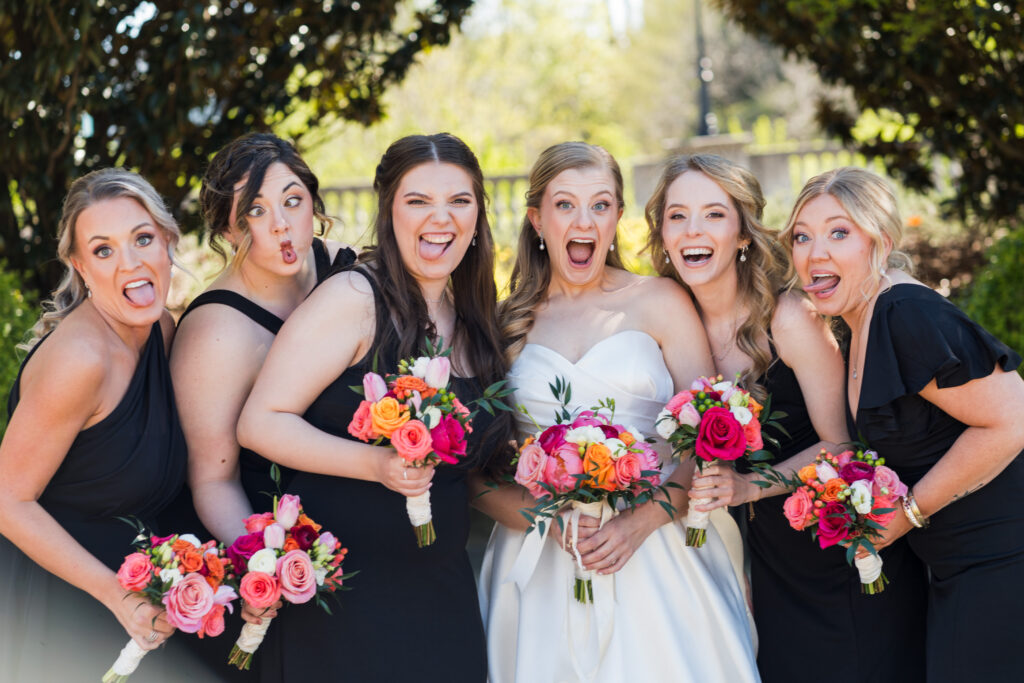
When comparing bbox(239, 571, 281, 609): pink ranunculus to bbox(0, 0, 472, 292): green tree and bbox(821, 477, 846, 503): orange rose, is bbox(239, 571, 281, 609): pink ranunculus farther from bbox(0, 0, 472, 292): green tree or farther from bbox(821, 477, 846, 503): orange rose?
bbox(0, 0, 472, 292): green tree

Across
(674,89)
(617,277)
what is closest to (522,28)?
(674,89)

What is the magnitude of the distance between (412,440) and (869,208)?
189 cm

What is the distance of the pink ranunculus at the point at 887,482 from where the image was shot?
324cm

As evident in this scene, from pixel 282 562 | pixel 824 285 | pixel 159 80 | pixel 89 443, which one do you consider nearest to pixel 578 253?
pixel 824 285

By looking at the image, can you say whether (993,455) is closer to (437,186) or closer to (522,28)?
(437,186)

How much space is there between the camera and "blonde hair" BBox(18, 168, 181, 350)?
320cm

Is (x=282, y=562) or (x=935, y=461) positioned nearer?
(x=282, y=562)

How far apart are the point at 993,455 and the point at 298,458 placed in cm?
239

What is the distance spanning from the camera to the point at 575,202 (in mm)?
3938

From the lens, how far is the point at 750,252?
4.05 metres

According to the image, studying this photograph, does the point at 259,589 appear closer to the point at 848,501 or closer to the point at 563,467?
the point at 563,467

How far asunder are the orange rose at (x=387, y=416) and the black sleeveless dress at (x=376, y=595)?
0.45 metres

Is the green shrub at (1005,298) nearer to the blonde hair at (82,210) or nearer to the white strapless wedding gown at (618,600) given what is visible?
the white strapless wedding gown at (618,600)

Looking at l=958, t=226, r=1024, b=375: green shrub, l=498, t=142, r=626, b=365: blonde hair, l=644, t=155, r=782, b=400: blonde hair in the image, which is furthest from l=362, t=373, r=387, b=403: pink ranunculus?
l=958, t=226, r=1024, b=375: green shrub
